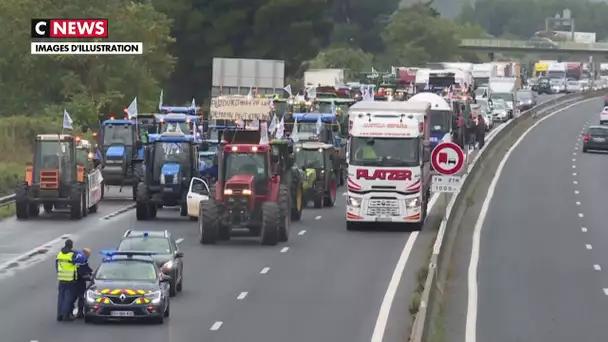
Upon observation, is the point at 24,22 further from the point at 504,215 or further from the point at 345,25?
the point at 345,25

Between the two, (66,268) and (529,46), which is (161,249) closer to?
(66,268)

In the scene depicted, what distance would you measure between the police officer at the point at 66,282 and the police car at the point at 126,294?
0.38 meters

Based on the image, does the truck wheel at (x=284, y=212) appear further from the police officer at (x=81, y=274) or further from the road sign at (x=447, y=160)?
the police officer at (x=81, y=274)

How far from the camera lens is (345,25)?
168 m

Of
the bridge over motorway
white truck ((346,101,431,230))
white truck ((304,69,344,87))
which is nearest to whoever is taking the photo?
white truck ((346,101,431,230))

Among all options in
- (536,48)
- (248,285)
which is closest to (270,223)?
(248,285)

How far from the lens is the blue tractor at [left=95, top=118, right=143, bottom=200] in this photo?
57219mm

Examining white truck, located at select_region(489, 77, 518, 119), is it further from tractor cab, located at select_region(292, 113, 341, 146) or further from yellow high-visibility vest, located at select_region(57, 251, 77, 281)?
yellow high-visibility vest, located at select_region(57, 251, 77, 281)

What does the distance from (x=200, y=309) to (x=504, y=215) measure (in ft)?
74.4

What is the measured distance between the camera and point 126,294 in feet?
86.7

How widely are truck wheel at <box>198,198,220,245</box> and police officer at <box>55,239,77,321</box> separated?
40.3ft

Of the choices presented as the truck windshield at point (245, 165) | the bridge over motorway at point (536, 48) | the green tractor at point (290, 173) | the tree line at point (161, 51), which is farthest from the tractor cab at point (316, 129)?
the bridge over motorway at point (536, 48)

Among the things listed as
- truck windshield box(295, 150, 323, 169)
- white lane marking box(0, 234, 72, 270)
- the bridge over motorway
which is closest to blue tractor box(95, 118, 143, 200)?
truck windshield box(295, 150, 323, 169)

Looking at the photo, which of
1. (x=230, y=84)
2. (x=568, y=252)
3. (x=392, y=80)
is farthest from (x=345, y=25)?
(x=568, y=252)
